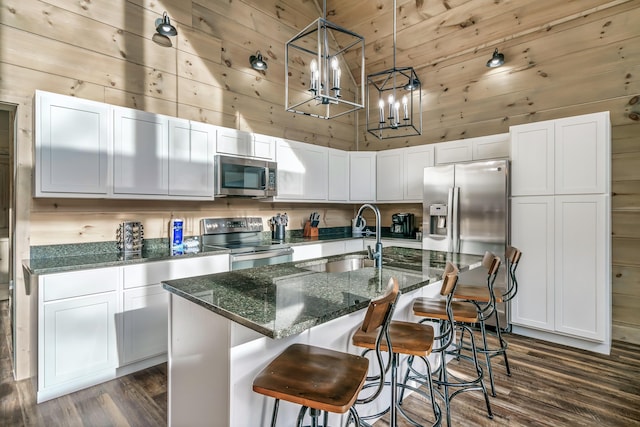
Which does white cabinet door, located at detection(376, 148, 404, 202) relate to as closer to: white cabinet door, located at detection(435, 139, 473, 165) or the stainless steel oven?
white cabinet door, located at detection(435, 139, 473, 165)

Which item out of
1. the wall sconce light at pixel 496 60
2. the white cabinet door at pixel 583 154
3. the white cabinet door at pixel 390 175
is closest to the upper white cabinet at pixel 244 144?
the white cabinet door at pixel 390 175

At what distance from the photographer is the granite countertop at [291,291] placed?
1.20 m

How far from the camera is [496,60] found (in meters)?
4.07

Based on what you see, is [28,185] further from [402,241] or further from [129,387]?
[402,241]

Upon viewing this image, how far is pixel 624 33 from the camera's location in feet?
11.0

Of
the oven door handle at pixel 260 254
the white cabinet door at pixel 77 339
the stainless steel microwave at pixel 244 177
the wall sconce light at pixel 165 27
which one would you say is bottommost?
the white cabinet door at pixel 77 339

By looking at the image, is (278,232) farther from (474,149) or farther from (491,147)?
(491,147)

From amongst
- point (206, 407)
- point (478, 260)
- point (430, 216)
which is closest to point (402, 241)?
point (430, 216)

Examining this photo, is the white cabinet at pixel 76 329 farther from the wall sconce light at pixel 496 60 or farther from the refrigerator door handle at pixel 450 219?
the wall sconce light at pixel 496 60

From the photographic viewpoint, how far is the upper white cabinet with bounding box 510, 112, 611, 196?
119 inches

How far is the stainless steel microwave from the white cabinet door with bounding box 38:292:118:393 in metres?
1.46

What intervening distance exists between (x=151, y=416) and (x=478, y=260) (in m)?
2.54

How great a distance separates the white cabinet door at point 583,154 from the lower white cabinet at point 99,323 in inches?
143

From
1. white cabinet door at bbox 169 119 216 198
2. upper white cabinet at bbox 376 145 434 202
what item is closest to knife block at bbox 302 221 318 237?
upper white cabinet at bbox 376 145 434 202
